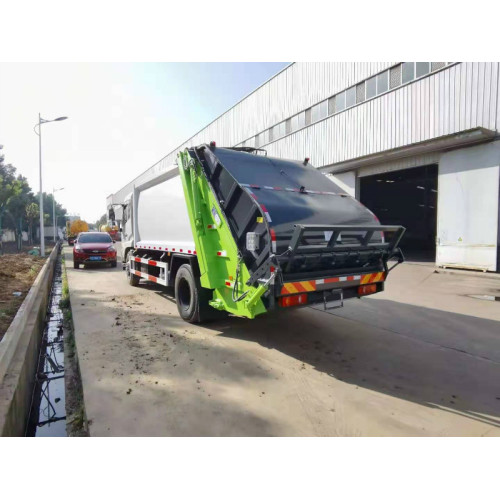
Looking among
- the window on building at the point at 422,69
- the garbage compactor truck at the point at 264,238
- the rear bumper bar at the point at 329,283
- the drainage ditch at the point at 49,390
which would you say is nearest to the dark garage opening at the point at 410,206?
the window on building at the point at 422,69

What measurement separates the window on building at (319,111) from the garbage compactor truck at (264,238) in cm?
1150

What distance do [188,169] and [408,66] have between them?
10.7m

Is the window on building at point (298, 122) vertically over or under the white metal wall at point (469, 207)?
over

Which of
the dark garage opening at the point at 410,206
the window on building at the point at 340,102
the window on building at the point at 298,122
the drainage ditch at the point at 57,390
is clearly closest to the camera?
the drainage ditch at the point at 57,390

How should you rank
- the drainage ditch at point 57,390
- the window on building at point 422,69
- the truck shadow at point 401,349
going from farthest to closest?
the window on building at point 422,69 < the truck shadow at point 401,349 < the drainage ditch at point 57,390

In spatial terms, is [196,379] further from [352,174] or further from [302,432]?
[352,174]

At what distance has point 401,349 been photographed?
15.5 feet

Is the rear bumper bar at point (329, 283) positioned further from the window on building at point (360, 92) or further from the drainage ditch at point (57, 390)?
the window on building at point (360, 92)

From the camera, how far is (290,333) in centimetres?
532

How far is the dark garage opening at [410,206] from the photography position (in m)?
20.7

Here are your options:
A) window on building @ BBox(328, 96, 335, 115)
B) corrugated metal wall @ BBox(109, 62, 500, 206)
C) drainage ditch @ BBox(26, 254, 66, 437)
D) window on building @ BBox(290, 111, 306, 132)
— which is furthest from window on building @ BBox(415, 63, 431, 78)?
drainage ditch @ BBox(26, 254, 66, 437)

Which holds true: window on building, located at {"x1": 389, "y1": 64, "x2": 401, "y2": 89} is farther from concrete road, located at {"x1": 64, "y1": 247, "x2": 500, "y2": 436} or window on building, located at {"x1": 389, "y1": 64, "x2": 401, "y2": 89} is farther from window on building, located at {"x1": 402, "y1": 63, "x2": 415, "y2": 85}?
concrete road, located at {"x1": 64, "y1": 247, "x2": 500, "y2": 436}

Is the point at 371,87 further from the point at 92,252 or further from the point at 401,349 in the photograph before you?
the point at 92,252

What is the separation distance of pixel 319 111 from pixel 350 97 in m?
1.95
